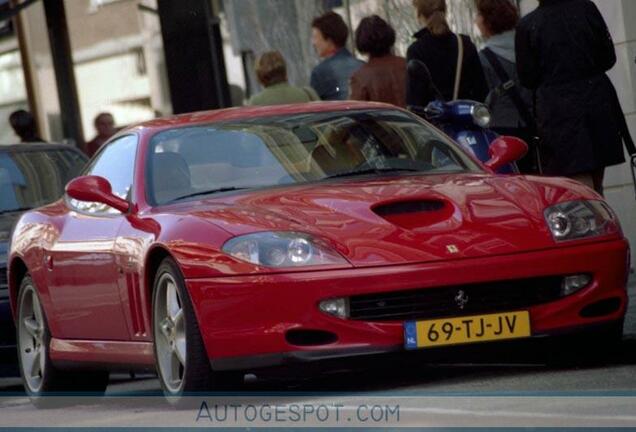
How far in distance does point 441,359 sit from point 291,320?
70 centimetres

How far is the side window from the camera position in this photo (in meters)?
10.9

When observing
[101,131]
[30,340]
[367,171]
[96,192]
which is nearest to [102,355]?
[96,192]

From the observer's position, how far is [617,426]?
23.6 ft

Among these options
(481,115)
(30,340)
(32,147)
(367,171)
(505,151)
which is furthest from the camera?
(32,147)

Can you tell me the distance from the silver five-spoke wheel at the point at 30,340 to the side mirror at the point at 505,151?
8.96 ft

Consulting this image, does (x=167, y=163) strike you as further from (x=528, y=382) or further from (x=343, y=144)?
(x=528, y=382)

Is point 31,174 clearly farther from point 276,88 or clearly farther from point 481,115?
point 481,115

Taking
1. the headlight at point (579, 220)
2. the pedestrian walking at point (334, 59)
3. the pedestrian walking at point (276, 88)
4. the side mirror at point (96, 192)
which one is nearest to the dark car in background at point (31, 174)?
the pedestrian walking at point (276, 88)

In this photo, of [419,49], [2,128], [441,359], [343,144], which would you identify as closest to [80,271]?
[343,144]

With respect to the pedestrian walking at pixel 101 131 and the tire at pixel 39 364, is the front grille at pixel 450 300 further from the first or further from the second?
the pedestrian walking at pixel 101 131

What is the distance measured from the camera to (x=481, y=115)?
1235cm

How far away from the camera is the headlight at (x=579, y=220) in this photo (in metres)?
9.60

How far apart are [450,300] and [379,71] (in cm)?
515

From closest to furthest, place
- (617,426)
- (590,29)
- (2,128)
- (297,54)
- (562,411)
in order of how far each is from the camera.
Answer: (617,426)
(562,411)
(590,29)
(297,54)
(2,128)
